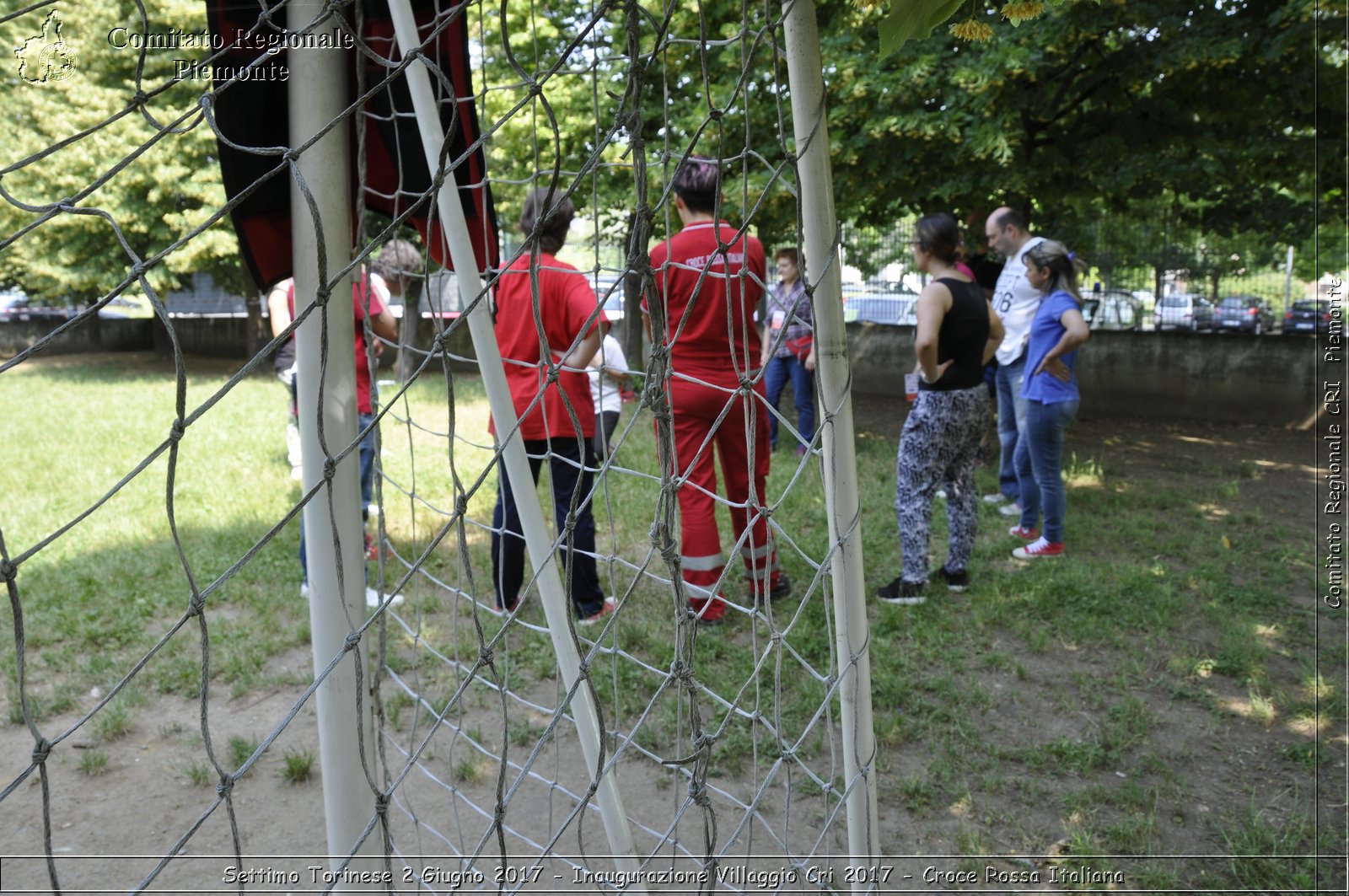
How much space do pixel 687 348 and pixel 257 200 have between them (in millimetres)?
1955

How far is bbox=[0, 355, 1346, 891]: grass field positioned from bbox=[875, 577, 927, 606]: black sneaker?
0.24ft

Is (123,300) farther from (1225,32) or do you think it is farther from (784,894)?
(784,894)

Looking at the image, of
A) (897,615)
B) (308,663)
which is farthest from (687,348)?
(308,663)

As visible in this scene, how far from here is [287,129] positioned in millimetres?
1711

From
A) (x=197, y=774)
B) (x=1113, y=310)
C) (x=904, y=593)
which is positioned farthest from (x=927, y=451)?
(x=1113, y=310)

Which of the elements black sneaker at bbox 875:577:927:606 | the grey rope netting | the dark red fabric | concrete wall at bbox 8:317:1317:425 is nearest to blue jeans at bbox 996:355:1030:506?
the grey rope netting

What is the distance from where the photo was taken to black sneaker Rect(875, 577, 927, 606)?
4.04 m

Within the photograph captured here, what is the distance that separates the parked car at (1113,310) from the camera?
10008 millimetres

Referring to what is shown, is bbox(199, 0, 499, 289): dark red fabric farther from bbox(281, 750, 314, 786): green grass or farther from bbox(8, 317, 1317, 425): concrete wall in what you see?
bbox(8, 317, 1317, 425): concrete wall

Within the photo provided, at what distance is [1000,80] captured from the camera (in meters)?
5.82

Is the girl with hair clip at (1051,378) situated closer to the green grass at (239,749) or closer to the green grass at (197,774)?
the green grass at (239,749)

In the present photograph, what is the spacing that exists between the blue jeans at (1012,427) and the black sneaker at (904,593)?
3.82ft

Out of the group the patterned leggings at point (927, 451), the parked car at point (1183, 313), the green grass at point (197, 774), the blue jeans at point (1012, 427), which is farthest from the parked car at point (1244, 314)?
the green grass at point (197, 774)

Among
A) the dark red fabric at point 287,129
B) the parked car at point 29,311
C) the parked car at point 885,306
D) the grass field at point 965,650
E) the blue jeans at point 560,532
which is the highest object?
the parked car at point 29,311
